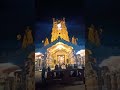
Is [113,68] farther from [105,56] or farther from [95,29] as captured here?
[95,29]

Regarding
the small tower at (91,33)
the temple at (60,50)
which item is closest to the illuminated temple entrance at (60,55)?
the temple at (60,50)

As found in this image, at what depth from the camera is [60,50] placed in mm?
7125

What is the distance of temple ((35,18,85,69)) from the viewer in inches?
279

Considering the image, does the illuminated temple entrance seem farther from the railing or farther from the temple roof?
the railing

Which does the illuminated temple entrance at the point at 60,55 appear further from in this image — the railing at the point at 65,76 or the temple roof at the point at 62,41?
the railing at the point at 65,76

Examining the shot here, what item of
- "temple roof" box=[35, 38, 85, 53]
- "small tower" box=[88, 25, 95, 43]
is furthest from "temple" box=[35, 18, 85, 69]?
"small tower" box=[88, 25, 95, 43]

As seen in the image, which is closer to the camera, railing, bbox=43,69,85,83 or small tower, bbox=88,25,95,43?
railing, bbox=43,69,85,83

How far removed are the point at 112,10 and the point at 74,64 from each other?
1.51 metres

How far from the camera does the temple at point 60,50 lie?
7.07 meters

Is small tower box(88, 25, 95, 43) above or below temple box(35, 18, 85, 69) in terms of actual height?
above

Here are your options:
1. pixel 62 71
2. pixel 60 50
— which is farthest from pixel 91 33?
pixel 62 71

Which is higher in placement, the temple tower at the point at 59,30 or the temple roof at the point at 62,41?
the temple tower at the point at 59,30

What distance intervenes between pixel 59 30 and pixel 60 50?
0.45 m

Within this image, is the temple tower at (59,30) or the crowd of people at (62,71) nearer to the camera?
the crowd of people at (62,71)
